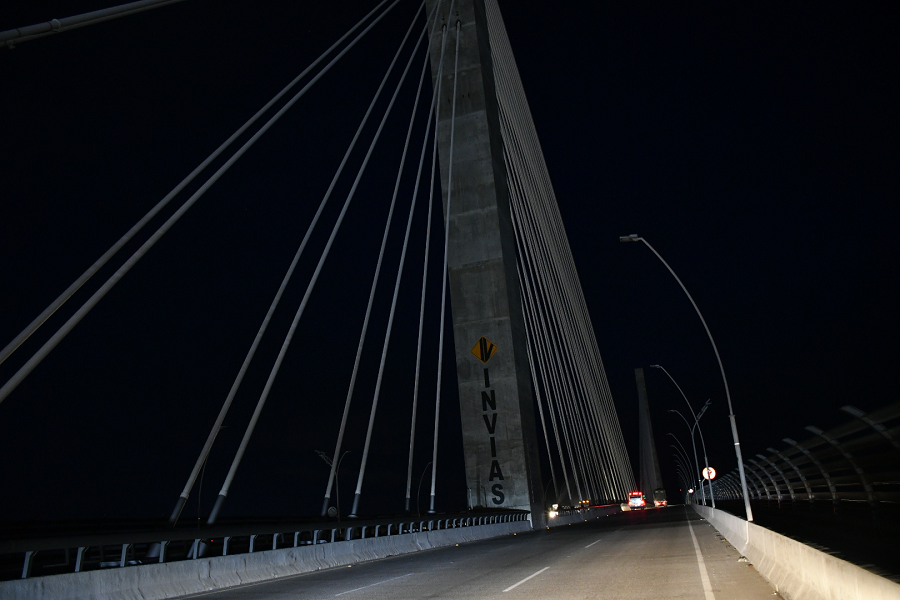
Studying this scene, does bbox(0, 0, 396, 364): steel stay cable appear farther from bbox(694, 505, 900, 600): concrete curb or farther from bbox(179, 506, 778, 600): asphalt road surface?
bbox(694, 505, 900, 600): concrete curb

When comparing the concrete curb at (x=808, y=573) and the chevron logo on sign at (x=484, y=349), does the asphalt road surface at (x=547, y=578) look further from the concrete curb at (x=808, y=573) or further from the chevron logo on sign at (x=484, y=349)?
the chevron logo on sign at (x=484, y=349)

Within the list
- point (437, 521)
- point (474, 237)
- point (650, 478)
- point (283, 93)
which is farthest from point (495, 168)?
point (650, 478)

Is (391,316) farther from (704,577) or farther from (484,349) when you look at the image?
(704,577)

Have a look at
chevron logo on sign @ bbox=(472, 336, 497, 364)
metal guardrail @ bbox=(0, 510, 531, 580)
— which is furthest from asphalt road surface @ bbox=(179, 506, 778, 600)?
chevron logo on sign @ bbox=(472, 336, 497, 364)

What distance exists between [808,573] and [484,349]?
24.1 m

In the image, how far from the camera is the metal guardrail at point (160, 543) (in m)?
9.70

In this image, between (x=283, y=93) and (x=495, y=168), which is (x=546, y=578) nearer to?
(x=283, y=93)

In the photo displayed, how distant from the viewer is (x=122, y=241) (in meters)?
11.0

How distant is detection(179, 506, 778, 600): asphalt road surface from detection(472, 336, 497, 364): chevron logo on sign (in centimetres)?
1371

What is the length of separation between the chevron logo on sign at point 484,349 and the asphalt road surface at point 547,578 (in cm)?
1371

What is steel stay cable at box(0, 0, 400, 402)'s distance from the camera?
9.20 m

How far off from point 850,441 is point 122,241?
16865 mm

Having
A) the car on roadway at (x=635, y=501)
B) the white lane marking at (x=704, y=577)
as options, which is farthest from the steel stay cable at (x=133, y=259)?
the car on roadway at (x=635, y=501)

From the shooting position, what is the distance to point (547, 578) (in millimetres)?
11648
